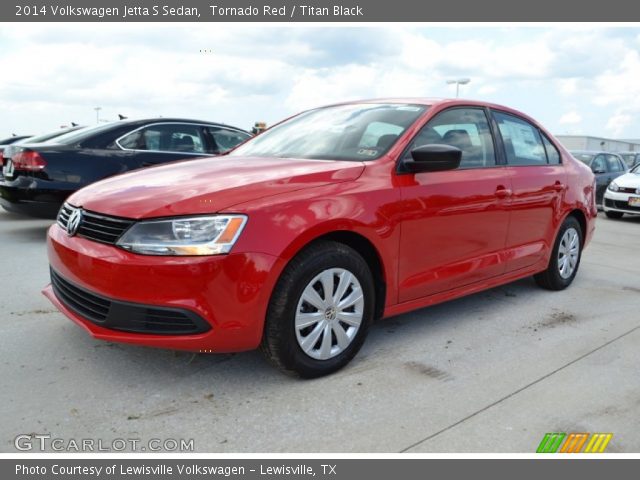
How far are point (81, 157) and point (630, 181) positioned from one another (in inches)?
389

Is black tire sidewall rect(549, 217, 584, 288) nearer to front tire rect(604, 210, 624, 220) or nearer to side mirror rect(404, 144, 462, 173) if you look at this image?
side mirror rect(404, 144, 462, 173)

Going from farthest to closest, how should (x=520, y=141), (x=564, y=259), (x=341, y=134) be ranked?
(x=564, y=259), (x=520, y=141), (x=341, y=134)

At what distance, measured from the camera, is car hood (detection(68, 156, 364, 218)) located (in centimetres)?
265

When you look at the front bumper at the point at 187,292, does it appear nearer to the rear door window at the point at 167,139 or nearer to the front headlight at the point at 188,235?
the front headlight at the point at 188,235

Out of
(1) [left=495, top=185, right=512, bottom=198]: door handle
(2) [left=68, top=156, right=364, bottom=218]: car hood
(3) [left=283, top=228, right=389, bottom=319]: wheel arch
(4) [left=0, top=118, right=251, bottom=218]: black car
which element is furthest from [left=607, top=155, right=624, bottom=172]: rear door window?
(2) [left=68, top=156, right=364, bottom=218]: car hood

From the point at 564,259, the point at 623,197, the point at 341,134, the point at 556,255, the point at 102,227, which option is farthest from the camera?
the point at 623,197

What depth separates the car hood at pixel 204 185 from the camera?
8.69ft

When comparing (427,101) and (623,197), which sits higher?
(427,101)

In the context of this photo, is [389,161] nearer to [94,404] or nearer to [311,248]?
[311,248]

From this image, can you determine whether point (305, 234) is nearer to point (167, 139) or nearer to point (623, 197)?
point (167, 139)

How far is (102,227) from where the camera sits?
9.05 ft

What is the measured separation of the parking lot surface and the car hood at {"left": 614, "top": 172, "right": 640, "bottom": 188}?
7805 millimetres

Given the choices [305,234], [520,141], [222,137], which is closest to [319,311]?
[305,234]

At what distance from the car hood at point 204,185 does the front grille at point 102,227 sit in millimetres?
34
